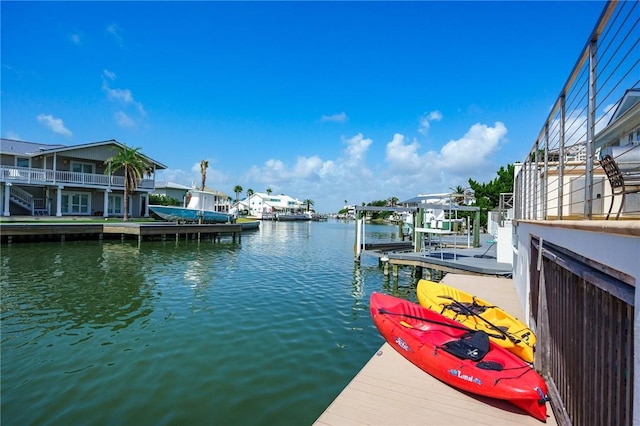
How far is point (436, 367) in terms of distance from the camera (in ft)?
17.4

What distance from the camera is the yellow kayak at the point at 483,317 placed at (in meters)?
5.98

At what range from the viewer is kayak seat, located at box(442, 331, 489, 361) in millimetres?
5191

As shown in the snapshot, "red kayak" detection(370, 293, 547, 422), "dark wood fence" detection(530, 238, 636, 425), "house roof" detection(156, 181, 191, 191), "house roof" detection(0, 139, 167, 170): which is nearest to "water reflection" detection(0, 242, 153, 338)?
"red kayak" detection(370, 293, 547, 422)

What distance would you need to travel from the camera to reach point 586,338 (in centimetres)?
322

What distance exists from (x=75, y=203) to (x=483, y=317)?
38.5 metres

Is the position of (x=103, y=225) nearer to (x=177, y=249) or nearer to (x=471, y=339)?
(x=177, y=249)

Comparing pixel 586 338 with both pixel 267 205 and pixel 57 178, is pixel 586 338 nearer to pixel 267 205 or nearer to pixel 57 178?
pixel 57 178

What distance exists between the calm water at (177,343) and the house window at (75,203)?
19960 millimetres

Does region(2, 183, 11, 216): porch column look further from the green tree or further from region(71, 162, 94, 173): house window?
the green tree

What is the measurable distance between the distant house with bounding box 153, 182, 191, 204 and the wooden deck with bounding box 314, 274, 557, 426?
5106 cm

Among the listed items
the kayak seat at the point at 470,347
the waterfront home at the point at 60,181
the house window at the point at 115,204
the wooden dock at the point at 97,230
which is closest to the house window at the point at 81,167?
the waterfront home at the point at 60,181

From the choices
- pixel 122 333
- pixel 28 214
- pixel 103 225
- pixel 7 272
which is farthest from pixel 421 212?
pixel 28 214

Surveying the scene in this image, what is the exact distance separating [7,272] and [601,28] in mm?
19827

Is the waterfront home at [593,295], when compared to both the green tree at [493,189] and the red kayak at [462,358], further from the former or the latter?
the green tree at [493,189]
